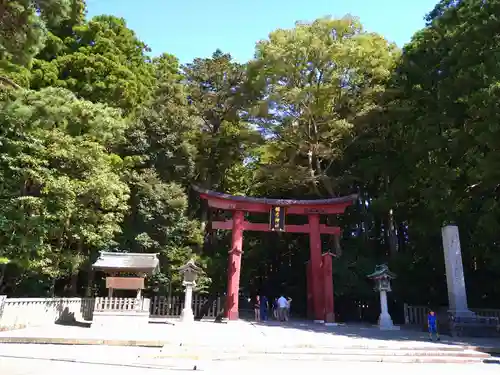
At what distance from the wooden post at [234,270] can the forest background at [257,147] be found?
1713 millimetres

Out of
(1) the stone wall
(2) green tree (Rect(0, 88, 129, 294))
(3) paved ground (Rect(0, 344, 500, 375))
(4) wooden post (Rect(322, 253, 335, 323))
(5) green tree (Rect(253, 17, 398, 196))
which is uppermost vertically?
(5) green tree (Rect(253, 17, 398, 196))

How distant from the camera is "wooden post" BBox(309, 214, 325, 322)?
652 inches

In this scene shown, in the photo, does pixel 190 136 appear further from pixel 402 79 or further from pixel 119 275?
pixel 402 79

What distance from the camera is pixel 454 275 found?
13211 mm

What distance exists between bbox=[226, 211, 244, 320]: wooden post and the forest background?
5.62 feet

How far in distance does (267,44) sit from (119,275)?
1389 centimetres

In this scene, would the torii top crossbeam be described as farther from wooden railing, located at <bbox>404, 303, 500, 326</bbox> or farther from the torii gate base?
wooden railing, located at <bbox>404, 303, 500, 326</bbox>

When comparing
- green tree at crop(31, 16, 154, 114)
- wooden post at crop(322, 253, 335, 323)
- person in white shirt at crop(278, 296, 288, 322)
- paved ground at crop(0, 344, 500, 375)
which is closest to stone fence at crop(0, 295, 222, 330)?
person in white shirt at crop(278, 296, 288, 322)

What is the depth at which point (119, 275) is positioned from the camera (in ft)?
48.7

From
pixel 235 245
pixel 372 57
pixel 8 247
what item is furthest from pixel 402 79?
pixel 8 247

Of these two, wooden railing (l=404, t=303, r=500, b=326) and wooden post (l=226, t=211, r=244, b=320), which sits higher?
wooden post (l=226, t=211, r=244, b=320)

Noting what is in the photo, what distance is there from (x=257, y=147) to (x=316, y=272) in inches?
323

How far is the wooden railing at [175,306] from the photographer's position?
17.4 m

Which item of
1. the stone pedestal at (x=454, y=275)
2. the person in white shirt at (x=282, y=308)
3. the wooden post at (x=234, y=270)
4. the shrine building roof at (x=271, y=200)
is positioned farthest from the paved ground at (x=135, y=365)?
the shrine building roof at (x=271, y=200)
